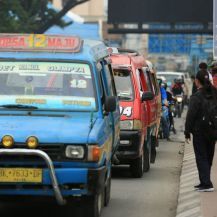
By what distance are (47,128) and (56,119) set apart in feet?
1.21

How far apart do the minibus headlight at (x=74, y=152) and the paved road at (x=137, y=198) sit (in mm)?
700

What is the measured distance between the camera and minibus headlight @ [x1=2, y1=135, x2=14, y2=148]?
25.4 ft

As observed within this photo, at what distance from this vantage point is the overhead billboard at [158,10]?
35.1m

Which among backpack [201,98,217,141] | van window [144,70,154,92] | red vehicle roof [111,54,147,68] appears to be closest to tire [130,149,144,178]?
red vehicle roof [111,54,147,68]

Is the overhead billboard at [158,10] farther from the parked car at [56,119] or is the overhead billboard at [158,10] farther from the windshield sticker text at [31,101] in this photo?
the windshield sticker text at [31,101]

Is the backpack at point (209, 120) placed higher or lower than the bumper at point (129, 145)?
higher

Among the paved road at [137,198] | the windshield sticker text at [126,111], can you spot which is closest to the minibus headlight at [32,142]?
the paved road at [137,198]

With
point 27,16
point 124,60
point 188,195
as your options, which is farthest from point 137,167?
point 27,16

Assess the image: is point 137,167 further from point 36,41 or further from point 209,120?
point 36,41

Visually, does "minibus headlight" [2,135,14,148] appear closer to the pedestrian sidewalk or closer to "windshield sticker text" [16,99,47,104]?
"windshield sticker text" [16,99,47,104]

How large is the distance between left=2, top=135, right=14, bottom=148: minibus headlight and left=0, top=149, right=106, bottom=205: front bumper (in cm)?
10

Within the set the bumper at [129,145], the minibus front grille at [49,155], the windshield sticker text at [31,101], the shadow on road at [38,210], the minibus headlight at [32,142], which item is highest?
the windshield sticker text at [31,101]

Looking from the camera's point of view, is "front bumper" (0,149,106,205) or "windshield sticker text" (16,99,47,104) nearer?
"front bumper" (0,149,106,205)

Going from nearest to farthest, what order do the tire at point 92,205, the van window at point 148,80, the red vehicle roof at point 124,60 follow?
1. the tire at point 92,205
2. the red vehicle roof at point 124,60
3. the van window at point 148,80
